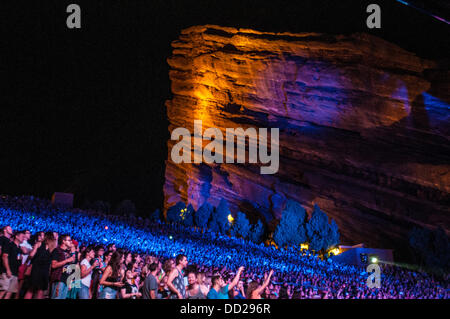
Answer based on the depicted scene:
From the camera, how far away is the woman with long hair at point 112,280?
336 inches

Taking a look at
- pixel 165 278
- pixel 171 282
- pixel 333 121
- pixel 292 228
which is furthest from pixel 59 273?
pixel 333 121

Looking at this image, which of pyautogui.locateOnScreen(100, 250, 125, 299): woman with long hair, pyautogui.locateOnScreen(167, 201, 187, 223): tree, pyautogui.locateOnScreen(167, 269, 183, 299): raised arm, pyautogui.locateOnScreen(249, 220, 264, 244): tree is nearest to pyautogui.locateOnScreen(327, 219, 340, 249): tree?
pyautogui.locateOnScreen(249, 220, 264, 244): tree

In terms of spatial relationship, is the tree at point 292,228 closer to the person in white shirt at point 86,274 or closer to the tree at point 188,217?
the tree at point 188,217

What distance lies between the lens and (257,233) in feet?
138

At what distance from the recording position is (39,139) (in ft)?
212

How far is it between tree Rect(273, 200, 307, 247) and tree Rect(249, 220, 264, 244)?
3320 millimetres

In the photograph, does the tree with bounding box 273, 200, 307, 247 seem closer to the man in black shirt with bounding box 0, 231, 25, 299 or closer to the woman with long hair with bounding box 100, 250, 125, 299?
the woman with long hair with bounding box 100, 250, 125, 299

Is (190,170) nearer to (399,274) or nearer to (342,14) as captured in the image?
(342,14)

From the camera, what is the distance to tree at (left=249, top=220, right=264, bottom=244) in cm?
4164

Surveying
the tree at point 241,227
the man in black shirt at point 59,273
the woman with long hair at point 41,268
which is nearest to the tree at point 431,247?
the tree at point 241,227

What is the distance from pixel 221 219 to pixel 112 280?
121 feet

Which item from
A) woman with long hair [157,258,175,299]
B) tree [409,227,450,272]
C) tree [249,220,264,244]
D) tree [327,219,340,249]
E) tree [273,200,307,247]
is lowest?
tree [249,220,264,244]

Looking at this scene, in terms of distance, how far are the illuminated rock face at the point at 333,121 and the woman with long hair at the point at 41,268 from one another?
32827 mm
